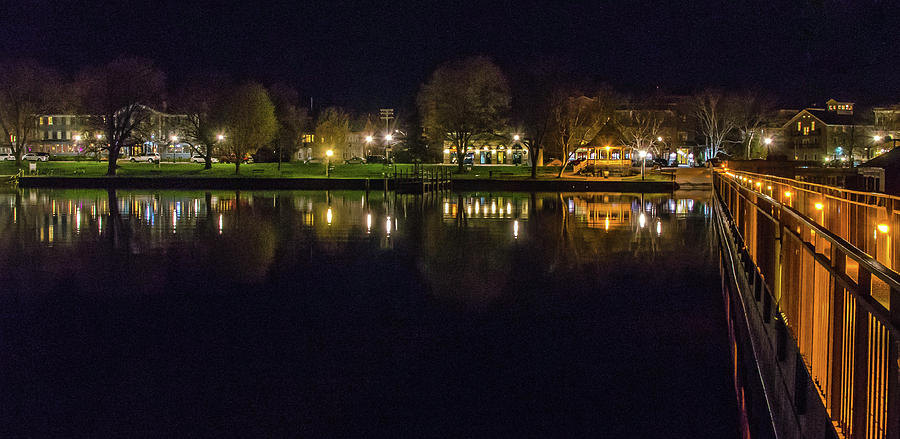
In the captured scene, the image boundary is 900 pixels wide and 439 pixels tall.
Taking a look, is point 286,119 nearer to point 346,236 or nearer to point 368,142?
point 368,142

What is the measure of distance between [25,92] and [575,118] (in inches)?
2028

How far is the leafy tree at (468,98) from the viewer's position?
7750 centimetres

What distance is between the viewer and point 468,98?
77.6 meters

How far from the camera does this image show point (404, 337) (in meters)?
13.0

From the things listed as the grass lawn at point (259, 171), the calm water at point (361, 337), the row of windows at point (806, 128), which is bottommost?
the calm water at point (361, 337)

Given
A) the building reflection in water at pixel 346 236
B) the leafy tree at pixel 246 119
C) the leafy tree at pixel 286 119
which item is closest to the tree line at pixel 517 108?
the leafy tree at pixel 246 119

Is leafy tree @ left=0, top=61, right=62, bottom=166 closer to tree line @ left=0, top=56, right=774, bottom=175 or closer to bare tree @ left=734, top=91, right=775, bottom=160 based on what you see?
tree line @ left=0, top=56, right=774, bottom=175

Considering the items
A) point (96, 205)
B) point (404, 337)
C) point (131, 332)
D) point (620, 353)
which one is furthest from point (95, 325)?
point (96, 205)

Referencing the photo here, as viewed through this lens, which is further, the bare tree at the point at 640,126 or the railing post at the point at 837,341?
the bare tree at the point at 640,126

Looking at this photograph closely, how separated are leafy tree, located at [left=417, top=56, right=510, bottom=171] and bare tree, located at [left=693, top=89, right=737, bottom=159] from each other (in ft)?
81.2

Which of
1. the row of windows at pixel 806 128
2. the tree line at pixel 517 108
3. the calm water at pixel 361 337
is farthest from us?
the row of windows at pixel 806 128

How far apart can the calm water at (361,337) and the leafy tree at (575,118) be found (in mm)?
48453

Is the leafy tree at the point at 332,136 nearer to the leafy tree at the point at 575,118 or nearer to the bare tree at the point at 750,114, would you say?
the leafy tree at the point at 575,118

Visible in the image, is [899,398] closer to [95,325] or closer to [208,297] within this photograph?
[95,325]
